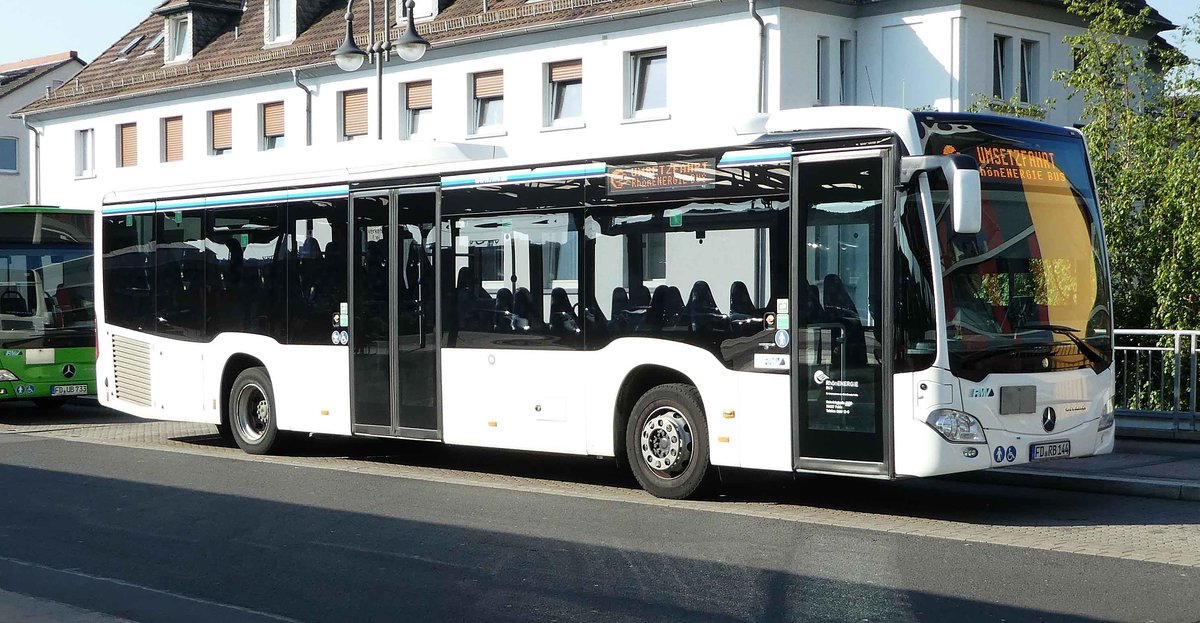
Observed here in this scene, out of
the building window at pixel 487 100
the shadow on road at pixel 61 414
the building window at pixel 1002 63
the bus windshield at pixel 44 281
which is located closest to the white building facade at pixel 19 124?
the building window at pixel 487 100

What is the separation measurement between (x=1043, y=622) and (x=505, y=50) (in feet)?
94.0

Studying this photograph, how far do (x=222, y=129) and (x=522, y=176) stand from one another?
3085 cm

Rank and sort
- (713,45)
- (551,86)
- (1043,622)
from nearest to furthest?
(1043,622), (713,45), (551,86)

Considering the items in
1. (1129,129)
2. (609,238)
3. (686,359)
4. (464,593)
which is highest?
(1129,129)

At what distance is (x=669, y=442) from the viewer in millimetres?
11695

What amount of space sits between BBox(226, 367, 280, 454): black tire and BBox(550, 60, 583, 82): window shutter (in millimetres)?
18779

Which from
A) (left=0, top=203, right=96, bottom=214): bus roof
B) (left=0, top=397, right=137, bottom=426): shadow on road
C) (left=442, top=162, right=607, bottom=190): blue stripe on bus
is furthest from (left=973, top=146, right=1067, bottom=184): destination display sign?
(left=0, top=397, right=137, bottom=426): shadow on road

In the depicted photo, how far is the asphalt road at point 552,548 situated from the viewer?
7.57 meters

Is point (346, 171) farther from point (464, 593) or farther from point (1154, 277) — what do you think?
point (1154, 277)

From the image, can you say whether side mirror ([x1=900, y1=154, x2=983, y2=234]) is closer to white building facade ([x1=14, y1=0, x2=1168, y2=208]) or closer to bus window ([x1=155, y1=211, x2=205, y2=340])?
bus window ([x1=155, y1=211, x2=205, y2=340])

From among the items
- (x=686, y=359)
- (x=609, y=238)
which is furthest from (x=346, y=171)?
(x=686, y=359)

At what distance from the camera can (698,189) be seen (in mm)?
11312

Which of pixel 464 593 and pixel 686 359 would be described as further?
pixel 686 359

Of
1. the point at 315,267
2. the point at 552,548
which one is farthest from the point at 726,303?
the point at 315,267
